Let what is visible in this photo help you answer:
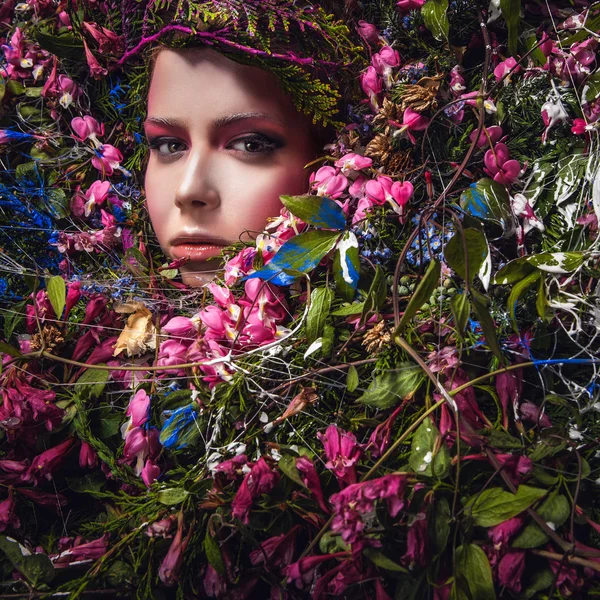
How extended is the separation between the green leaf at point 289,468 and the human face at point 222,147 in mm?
416

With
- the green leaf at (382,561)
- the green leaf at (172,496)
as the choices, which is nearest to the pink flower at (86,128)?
the green leaf at (172,496)

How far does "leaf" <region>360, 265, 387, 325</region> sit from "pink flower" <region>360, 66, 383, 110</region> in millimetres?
422

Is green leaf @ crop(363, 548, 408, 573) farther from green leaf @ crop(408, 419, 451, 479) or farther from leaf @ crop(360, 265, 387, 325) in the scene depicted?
leaf @ crop(360, 265, 387, 325)

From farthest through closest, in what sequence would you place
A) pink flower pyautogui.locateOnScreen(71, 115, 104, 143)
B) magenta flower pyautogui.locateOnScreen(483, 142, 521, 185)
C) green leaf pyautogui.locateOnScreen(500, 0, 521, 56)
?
pink flower pyautogui.locateOnScreen(71, 115, 104, 143) < magenta flower pyautogui.locateOnScreen(483, 142, 521, 185) < green leaf pyautogui.locateOnScreen(500, 0, 521, 56)

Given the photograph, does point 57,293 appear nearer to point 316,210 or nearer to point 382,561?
point 316,210

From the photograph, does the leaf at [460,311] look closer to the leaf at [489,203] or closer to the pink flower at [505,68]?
the leaf at [489,203]

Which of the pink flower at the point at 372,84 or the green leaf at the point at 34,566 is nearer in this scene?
the green leaf at the point at 34,566

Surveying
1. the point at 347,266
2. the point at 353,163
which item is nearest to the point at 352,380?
the point at 347,266

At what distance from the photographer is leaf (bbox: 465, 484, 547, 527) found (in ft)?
2.60

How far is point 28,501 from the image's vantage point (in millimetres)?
1066

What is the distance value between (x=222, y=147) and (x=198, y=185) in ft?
0.30

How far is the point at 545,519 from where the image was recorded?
0.81 meters

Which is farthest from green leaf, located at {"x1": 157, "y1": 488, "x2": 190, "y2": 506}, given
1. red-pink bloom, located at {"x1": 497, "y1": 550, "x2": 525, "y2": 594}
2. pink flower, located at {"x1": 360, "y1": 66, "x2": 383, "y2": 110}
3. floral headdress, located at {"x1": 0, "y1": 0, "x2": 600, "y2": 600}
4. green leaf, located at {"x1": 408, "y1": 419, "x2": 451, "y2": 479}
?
pink flower, located at {"x1": 360, "y1": 66, "x2": 383, "y2": 110}

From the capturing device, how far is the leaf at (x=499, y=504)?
792 mm
